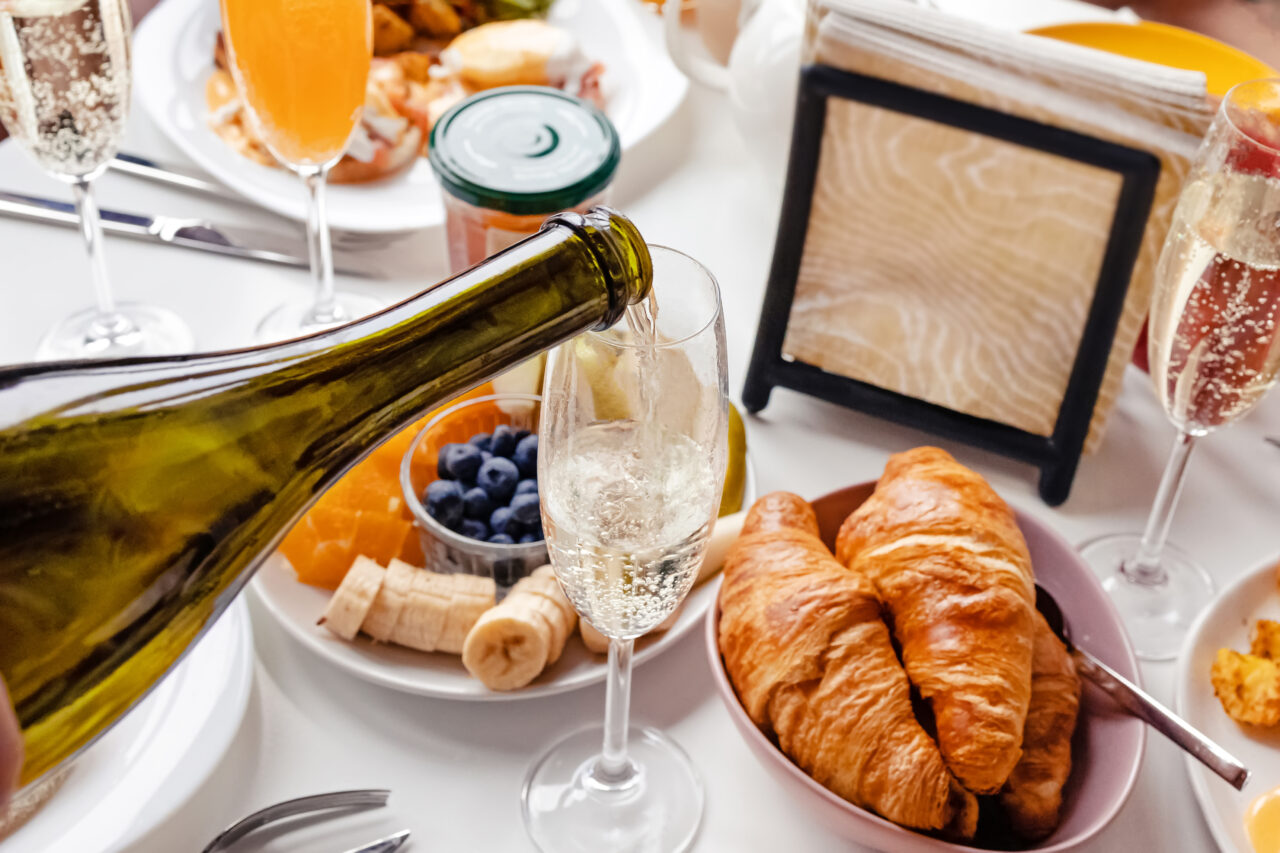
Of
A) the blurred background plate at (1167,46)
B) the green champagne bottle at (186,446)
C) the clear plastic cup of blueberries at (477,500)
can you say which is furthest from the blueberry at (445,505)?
the blurred background plate at (1167,46)

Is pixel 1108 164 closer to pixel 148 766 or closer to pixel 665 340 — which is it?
pixel 665 340

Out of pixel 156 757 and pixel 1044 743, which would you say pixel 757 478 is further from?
pixel 156 757

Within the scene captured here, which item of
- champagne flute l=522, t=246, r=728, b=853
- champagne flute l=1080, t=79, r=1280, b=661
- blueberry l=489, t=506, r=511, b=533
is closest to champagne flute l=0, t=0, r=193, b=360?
blueberry l=489, t=506, r=511, b=533

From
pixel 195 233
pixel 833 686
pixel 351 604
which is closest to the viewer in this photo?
pixel 833 686

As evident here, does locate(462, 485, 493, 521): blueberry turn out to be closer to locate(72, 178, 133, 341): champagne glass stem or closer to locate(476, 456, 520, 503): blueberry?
locate(476, 456, 520, 503): blueberry

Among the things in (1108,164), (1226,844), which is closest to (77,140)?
(1108,164)

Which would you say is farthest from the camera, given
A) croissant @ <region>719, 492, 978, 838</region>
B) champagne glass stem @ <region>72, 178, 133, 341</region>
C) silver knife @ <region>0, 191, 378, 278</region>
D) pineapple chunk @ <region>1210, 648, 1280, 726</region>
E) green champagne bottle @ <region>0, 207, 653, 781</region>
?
silver knife @ <region>0, 191, 378, 278</region>

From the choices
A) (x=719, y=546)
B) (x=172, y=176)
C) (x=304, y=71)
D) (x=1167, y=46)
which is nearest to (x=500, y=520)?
(x=719, y=546)
